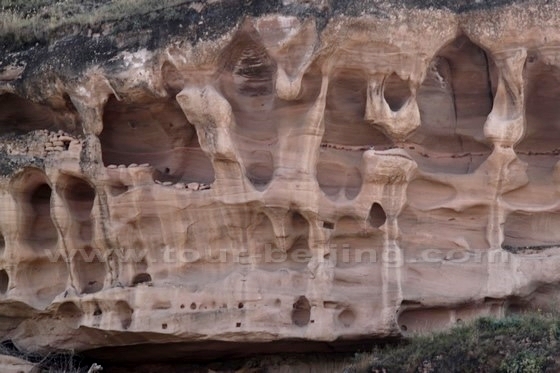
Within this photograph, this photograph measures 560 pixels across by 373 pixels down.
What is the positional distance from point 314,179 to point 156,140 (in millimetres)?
2940

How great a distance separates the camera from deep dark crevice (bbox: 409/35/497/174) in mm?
14625

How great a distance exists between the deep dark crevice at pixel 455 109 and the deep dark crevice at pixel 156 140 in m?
3.32

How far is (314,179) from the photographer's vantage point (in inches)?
557

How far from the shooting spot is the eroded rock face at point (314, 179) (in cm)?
1384

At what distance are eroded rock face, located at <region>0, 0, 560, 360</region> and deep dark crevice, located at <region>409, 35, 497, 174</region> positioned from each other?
24 mm

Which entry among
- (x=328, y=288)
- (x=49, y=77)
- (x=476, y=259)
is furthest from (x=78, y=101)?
(x=476, y=259)

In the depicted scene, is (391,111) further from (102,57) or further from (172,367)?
(172,367)

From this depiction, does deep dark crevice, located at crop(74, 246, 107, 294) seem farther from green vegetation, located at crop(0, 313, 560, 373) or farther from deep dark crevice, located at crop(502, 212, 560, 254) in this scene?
deep dark crevice, located at crop(502, 212, 560, 254)

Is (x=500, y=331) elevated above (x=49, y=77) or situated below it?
below

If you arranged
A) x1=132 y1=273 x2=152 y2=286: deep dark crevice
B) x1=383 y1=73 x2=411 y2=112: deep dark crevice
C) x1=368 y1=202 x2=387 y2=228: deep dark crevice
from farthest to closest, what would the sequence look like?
1. x1=132 y1=273 x2=152 y2=286: deep dark crevice
2. x1=368 y1=202 x2=387 y2=228: deep dark crevice
3. x1=383 y1=73 x2=411 y2=112: deep dark crevice

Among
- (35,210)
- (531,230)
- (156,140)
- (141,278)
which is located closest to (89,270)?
(141,278)

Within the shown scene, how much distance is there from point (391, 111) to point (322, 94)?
100 cm

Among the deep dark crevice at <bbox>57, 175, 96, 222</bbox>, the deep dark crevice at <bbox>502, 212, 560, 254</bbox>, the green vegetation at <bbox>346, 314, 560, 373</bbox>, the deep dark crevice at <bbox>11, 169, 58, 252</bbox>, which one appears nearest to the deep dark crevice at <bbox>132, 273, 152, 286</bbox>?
the deep dark crevice at <bbox>57, 175, 96, 222</bbox>

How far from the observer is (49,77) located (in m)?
15.1
